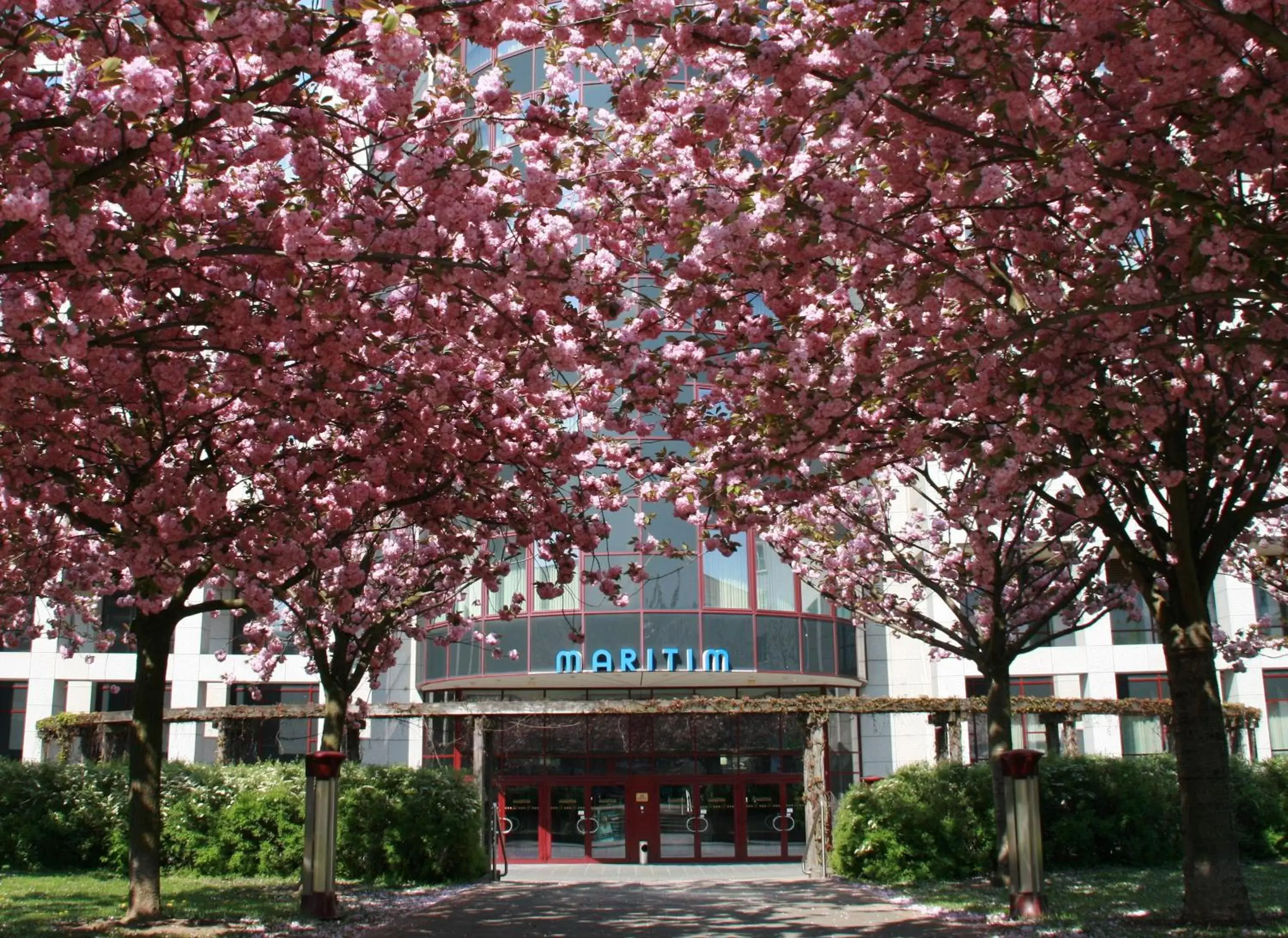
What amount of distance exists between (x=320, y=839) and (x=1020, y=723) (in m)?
22.0

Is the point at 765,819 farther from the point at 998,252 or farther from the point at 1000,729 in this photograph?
the point at 998,252

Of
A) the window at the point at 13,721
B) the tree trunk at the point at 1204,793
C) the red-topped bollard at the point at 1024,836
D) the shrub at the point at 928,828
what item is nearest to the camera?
the tree trunk at the point at 1204,793

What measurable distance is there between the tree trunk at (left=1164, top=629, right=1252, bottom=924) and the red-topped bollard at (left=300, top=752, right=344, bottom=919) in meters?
8.18

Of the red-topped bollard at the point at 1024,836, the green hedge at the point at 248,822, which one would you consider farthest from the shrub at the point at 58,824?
the red-topped bollard at the point at 1024,836

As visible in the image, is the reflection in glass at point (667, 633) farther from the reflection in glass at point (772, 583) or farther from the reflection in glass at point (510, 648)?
the reflection in glass at point (510, 648)

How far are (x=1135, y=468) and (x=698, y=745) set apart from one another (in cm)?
1915

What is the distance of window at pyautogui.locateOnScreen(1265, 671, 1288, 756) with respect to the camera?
31.3 metres

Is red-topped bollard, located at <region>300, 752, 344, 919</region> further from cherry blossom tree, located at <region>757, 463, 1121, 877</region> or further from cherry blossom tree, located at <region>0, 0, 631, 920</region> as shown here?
cherry blossom tree, located at <region>757, 463, 1121, 877</region>

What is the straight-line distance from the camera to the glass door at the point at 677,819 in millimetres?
26891

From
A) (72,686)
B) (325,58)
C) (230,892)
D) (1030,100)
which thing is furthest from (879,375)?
(72,686)

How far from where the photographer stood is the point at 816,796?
67.3 feet

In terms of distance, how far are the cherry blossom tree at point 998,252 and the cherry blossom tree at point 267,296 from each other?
3.15 feet

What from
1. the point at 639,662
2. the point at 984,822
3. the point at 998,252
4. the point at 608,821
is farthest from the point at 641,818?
the point at 998,252

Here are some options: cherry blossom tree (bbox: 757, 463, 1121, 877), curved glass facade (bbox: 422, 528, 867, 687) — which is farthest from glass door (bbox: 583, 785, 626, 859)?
cherry blossom tree (bbox: 757, 463, 1121, 877)
